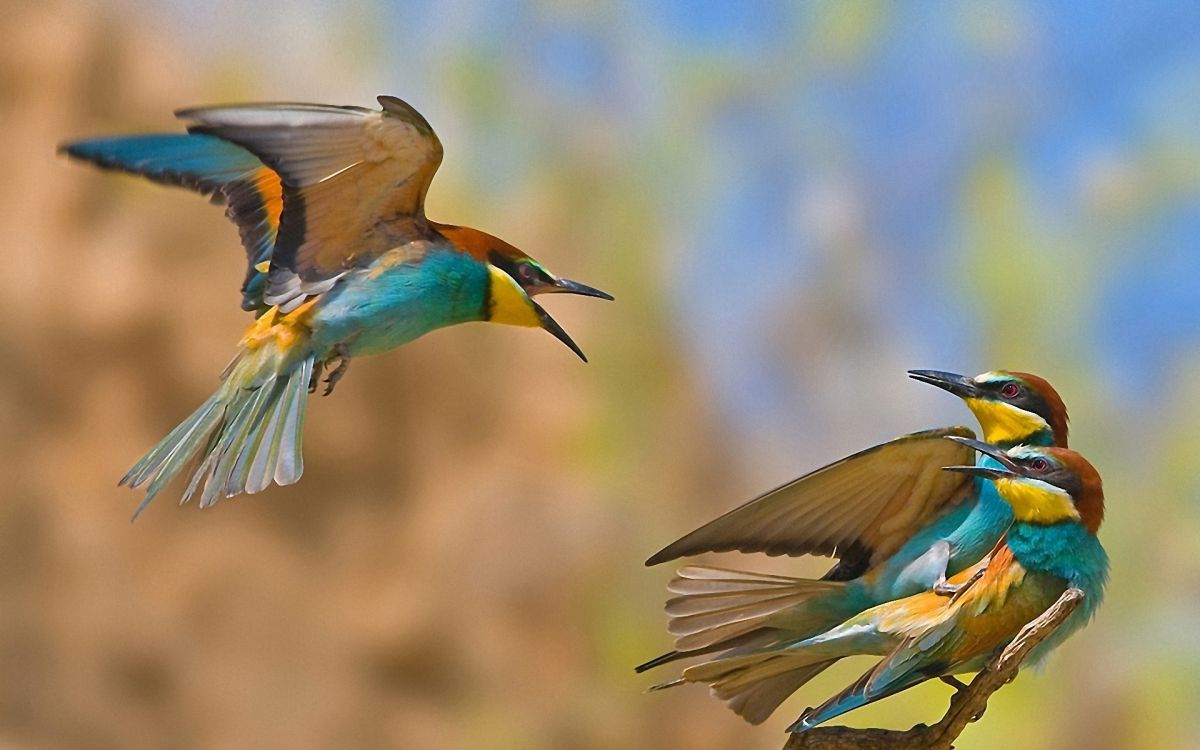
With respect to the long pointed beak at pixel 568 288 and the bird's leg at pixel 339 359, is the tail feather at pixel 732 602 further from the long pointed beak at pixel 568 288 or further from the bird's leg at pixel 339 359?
the bird's leg at pixel 339 359

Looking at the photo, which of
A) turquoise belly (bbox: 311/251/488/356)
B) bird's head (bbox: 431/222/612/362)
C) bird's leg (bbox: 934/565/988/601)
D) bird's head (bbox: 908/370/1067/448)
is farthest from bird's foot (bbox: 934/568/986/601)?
turquoise belly (bbox: 311/251/488/356)

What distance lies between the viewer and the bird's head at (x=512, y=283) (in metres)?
1.76

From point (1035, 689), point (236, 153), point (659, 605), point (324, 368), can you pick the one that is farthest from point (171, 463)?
point (1035, 689)

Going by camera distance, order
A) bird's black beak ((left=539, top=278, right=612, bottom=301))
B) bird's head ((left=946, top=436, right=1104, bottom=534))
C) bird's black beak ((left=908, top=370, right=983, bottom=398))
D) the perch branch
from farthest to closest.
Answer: bird's black beak ((left=908, top=370, right=983, bottom=398)) < bird's black beak ((left=539, top=278, right=612, bottom=301)) < bird's head ((left=946, top=436, right=1104, bottom=534)) < the perch branch

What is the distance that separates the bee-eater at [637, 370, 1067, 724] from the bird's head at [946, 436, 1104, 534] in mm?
101

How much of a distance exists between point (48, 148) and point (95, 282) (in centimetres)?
40

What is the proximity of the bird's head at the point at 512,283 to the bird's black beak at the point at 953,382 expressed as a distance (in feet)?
1.31

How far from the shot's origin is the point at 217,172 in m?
1.89

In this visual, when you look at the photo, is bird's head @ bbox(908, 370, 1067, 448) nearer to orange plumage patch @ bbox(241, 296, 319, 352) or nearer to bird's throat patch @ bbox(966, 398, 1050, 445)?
bird's throat patch @ bbox(966, 398, 1050, 445)

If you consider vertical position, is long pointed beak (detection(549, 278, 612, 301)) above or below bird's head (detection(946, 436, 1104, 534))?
above

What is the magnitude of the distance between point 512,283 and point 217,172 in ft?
1.31

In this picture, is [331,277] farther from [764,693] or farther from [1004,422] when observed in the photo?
[1004,422]

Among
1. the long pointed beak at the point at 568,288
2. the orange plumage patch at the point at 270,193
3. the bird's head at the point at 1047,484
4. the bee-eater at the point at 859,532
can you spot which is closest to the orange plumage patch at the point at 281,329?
the orange plumage patch at the point at 270,193

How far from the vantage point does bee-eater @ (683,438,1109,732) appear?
164cm
